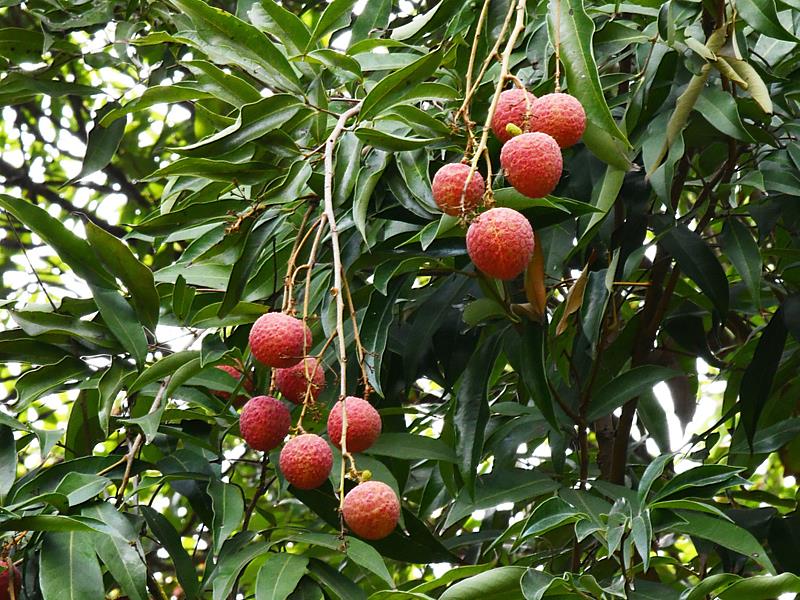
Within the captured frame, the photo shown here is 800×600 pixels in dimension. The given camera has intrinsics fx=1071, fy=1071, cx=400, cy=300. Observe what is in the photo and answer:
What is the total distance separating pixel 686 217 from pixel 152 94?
0.65 metres

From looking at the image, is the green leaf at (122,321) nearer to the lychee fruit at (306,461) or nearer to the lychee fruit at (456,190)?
the lychee fruit at (306,461)

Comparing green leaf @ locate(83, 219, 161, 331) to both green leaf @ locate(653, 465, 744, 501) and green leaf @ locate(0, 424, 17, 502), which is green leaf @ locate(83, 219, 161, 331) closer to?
green leaf @ locate(0, 424, 17, 502)

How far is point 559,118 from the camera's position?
34.5 inches

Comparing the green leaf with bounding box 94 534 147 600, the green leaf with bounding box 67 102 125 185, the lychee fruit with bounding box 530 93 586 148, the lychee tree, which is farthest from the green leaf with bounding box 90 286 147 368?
the lychee fruit with bounding box 530 93 586 148

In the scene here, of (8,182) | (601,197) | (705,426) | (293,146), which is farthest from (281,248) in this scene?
(705,426)

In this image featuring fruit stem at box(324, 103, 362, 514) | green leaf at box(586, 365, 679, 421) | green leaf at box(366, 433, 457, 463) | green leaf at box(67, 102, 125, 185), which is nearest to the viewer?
fruit stem at box(324, 103, 362, 514)

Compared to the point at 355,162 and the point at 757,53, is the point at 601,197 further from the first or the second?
the point at 757,53

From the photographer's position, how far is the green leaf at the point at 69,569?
1001mm

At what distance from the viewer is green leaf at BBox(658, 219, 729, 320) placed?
1.25 meters

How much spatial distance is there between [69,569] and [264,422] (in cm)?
24

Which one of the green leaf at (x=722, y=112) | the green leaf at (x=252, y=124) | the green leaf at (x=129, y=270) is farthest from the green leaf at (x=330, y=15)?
the green leaf at (x=722, y=112)

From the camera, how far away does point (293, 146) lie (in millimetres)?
1125

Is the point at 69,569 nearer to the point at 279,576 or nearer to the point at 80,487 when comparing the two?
the point at 80,487

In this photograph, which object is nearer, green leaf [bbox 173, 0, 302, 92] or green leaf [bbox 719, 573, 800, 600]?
green leaf [bbox 719, 573, 800, 600]
